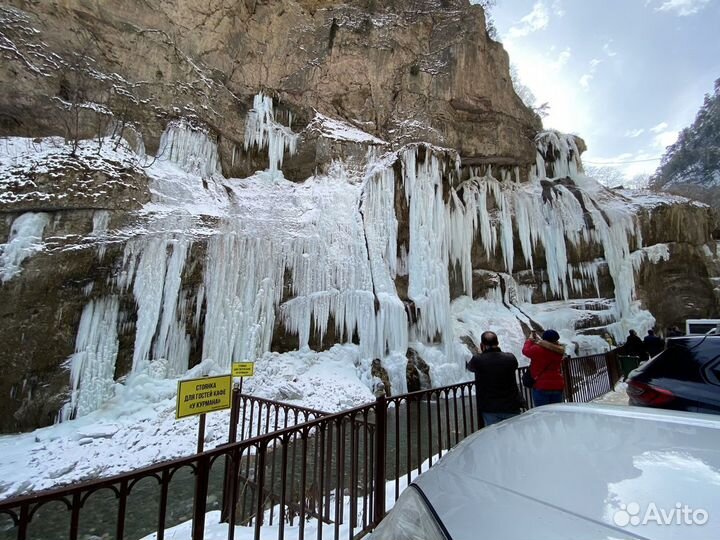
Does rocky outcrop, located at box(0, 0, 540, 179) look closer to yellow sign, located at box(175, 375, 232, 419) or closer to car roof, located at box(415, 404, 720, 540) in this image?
yellow sign, located at box(175, 375, 232, 419)

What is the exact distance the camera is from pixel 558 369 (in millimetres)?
5012

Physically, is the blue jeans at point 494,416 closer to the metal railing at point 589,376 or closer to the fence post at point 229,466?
the fence post at point 229,466

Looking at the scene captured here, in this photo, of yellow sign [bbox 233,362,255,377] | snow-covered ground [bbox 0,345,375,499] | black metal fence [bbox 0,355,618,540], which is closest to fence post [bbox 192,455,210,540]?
black metal fence [bbox 0,355,618,540]

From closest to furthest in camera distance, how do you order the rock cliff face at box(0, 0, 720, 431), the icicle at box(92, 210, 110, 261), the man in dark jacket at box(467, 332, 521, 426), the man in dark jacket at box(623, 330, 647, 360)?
the man in dark jacket at box(467, 332, 521, 426) < the rock cliff face at box(0, 0, 720, 431) < the icicle at box(92, 210, 110, 261) < the man in dark jacket at box(623, 330, 647, 360)

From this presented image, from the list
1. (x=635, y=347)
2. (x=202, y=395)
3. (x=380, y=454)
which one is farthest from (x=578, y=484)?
(x=635, y=347)

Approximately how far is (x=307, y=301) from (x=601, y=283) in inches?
678

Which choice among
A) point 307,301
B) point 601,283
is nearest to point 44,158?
point 307,301

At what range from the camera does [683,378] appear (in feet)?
12.0

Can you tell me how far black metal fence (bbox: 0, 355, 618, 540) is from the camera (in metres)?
1.96

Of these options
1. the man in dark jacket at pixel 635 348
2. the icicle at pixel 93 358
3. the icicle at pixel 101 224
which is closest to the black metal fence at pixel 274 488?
the man in dark jacket at pixel 635 348

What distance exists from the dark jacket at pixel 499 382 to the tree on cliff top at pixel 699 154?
42170 mm

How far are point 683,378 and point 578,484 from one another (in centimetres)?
349

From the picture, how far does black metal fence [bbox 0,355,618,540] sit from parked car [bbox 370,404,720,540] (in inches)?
48.6

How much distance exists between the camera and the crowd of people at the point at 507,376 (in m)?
4.24
